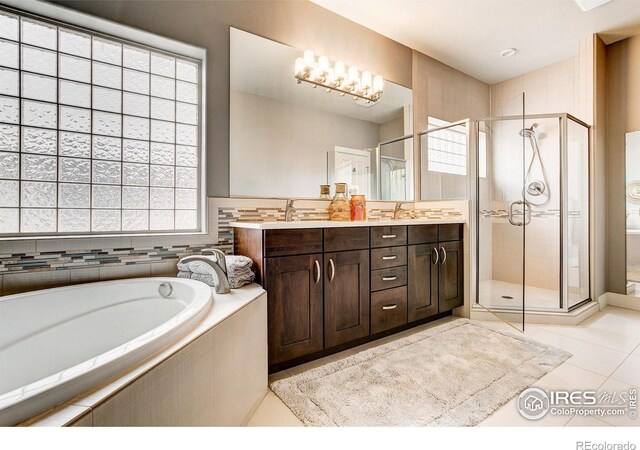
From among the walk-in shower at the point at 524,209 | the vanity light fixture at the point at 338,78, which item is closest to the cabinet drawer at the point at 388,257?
the walk-in shower at the point at 524,209

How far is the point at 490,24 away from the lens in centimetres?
271

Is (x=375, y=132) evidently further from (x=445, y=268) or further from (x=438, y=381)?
(x=438, y=381)

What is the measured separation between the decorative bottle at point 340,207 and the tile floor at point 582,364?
3.16 ft

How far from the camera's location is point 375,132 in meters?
2.82

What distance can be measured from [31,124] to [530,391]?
3.05 m

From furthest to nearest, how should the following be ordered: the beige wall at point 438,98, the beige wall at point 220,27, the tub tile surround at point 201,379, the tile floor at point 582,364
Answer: the beige wall at point 438,98
the beige wall at point 220,27
the tile floor at point 582,364
the tub tile surround at point 201,379

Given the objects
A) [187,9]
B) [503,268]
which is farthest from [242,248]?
[503,268]

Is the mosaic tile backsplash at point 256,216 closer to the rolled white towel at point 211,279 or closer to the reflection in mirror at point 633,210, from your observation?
the rolled white towel at point 211,279

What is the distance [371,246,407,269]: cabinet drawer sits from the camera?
2.10m

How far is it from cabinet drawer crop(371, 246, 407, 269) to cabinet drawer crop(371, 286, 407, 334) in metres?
0.19

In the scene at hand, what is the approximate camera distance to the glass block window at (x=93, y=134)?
166 centimetres

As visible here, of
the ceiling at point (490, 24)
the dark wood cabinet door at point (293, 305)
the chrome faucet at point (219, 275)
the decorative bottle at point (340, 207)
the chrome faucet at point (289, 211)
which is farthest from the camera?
the ceiling at point (490, 24)

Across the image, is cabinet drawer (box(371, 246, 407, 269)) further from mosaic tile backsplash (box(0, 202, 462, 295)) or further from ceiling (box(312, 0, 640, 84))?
ceiling (box(312, 0, 640, 84))

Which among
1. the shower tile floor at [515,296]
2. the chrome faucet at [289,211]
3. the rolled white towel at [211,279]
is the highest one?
the chrome faucet at [289,211]
